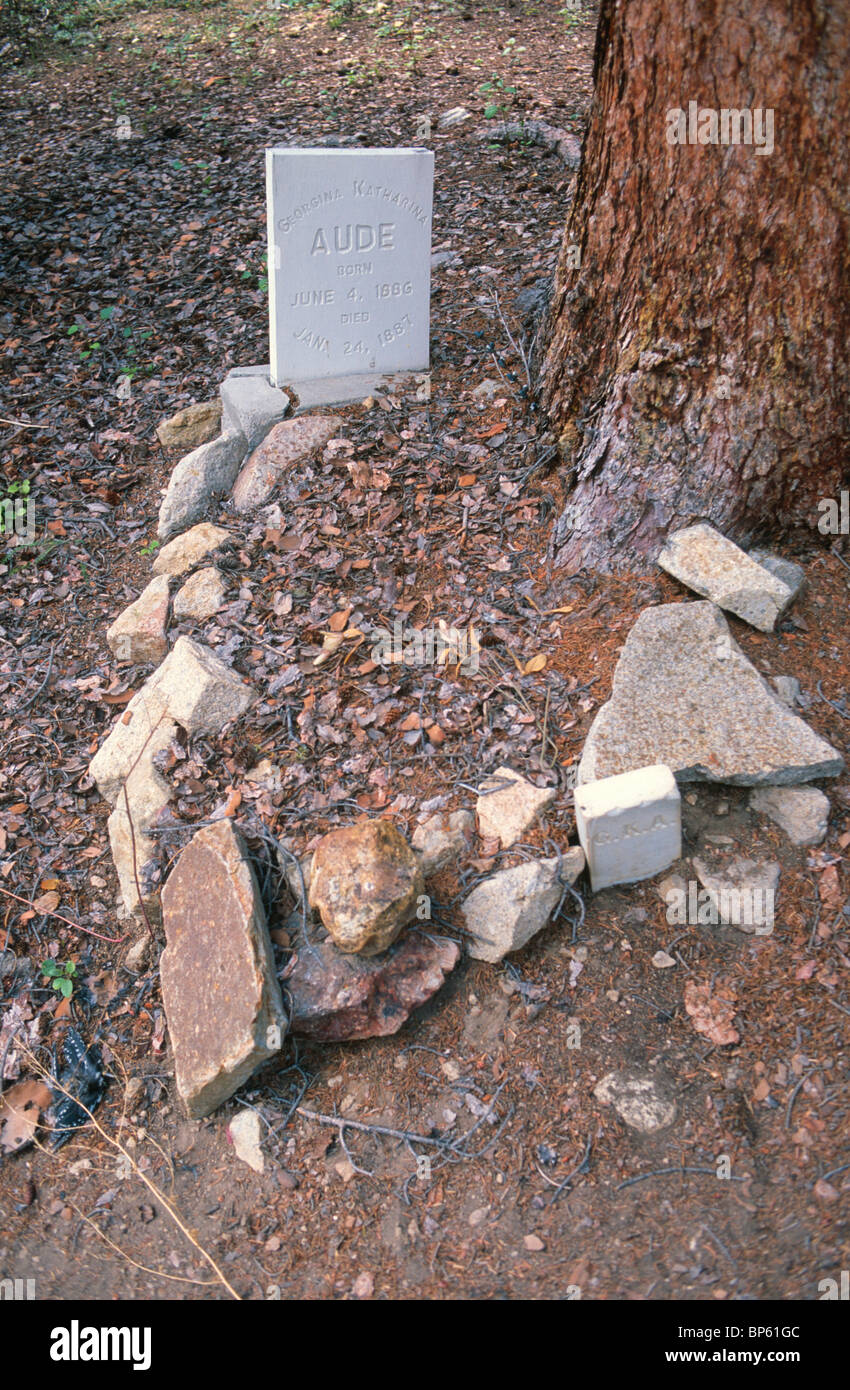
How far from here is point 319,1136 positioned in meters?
2.83

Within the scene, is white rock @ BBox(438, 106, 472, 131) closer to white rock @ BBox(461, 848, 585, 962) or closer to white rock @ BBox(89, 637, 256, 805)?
white rock @ BBox(89, 637, 256, 805)

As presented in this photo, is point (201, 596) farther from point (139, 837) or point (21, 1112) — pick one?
point (21, 1112)

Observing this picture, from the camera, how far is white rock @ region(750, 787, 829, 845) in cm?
296

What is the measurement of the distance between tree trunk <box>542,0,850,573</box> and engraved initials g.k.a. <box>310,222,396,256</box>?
1180 mm

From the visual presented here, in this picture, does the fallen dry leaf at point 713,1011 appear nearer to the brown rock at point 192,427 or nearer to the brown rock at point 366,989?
the brown rock at point 366,989

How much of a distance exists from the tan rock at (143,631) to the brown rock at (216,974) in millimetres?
1229

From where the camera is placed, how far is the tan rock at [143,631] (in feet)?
13.5

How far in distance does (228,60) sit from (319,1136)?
9.93 m

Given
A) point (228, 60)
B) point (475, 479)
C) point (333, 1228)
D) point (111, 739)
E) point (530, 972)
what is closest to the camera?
point (333, 1228)

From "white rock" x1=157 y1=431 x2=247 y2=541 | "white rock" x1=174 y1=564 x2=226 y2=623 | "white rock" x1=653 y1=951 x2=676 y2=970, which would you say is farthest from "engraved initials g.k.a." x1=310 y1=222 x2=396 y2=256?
"white rock" x1=653 y1=951 x2=676 y2=970

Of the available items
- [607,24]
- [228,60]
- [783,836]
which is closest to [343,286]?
[607,24]

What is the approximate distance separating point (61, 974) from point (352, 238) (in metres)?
3.52

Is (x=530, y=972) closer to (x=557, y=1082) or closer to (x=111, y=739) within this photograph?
(x=557, y=1082)

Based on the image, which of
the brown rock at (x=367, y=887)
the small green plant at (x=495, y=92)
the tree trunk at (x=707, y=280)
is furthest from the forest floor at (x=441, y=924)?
the small green plant at (x=495, y=92)
